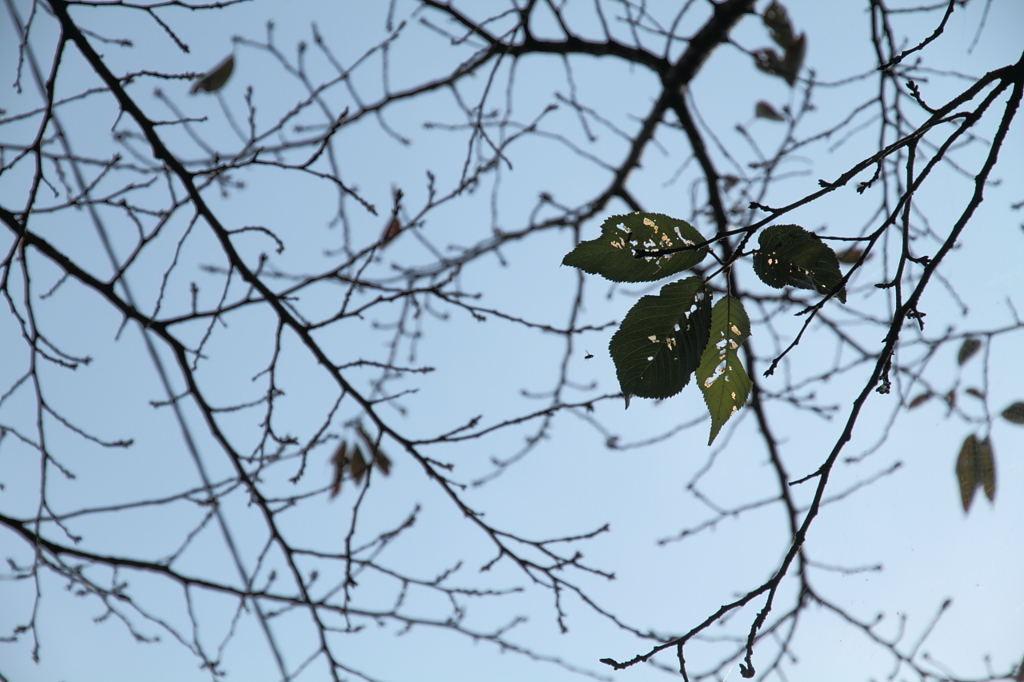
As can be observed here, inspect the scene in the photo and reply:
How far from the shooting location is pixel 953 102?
0.67 m

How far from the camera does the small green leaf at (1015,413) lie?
39.4 inches

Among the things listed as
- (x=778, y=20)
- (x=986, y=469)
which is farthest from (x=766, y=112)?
(x=986, y=469)

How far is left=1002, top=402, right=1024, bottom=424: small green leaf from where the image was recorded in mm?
1001

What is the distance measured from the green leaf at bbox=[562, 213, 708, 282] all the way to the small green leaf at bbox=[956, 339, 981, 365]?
0.80 meters

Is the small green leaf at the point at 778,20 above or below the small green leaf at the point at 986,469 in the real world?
above

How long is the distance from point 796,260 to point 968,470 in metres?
0.66

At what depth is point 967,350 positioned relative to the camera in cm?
117

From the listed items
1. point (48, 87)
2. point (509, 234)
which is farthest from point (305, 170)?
point (509, 234)

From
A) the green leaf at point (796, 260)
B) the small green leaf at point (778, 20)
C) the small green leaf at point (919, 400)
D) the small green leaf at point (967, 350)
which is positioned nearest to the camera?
the green leaf at point (796, 260)

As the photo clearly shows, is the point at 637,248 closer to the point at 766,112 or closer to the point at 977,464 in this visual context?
the point at 977,464

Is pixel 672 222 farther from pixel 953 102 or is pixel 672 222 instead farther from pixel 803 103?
pixel 803 103

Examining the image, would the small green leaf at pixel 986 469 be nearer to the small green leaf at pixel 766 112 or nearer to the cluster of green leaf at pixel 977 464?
the cluster of green leaf at pixel 977 464

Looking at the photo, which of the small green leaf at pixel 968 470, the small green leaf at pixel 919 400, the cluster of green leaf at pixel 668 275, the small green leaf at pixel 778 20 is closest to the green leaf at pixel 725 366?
the cluster of green leaf at pixel 668 275

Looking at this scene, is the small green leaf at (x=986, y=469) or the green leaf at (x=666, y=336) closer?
the green leaf at (x=666, y=336)
